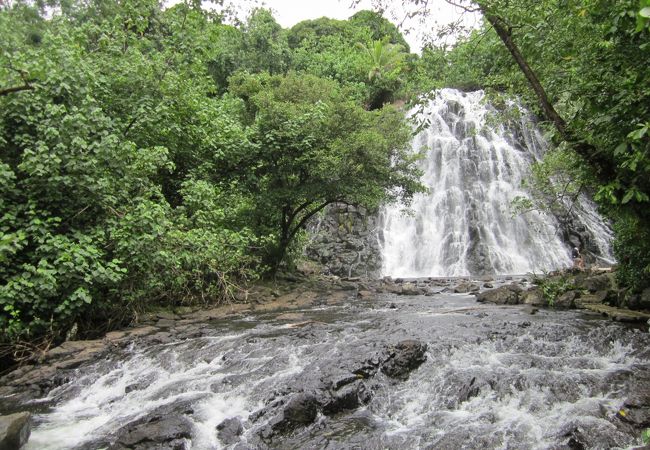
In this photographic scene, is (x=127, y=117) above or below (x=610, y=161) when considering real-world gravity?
above

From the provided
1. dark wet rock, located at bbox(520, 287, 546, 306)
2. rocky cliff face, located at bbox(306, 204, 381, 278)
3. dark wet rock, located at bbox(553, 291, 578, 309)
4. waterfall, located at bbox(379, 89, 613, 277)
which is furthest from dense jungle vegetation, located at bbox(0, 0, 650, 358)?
waterfall, located at bbox(379, 89, 613, 277)

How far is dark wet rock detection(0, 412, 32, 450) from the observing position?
195 inches

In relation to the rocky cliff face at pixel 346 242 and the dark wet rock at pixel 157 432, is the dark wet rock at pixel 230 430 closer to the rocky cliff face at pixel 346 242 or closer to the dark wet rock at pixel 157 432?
the dark wet rock at pixel 157 432

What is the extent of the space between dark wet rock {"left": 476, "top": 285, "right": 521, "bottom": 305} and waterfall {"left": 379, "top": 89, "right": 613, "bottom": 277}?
952 centimetres

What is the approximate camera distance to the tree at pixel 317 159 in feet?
50.6

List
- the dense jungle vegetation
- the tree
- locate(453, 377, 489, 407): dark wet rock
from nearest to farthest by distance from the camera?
1. locate(453, 377, 489, 407): dark wet rock
2. the dense jungle vegetation
3. the tree

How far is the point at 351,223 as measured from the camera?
26.1 metres

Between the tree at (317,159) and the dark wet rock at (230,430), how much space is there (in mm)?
9885

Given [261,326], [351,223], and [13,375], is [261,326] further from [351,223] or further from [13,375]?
[351,223]

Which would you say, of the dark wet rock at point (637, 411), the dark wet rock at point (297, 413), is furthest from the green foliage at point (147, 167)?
the dark wet rock at point (637, 411)

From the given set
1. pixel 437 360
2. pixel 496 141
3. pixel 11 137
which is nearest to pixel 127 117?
pixel 11 137

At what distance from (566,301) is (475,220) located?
1314cm

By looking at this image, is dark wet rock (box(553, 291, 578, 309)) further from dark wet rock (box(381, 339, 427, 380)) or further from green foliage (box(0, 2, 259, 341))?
green foliage (box(0, 2, 259, 341))

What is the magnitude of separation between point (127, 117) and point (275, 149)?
5.13m
